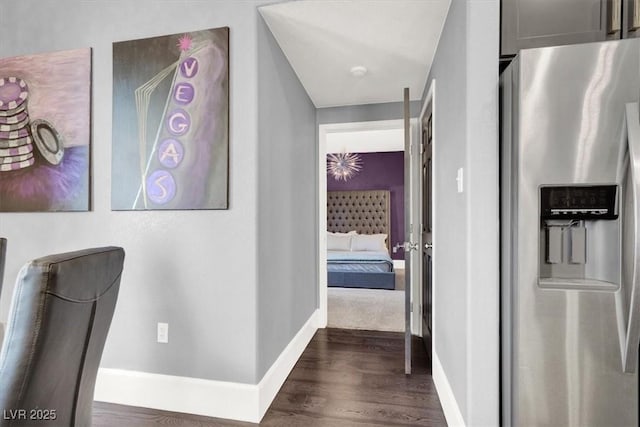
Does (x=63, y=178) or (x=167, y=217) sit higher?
(x=63, y=178)

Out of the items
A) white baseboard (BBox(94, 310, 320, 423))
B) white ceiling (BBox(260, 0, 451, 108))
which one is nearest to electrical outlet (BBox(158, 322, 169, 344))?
white baseboard (BBox(94, 310, 320, 423))

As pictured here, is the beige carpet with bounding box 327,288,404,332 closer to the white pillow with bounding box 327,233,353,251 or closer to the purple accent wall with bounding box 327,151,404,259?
the white pillow with bounding box 327,233,353,251

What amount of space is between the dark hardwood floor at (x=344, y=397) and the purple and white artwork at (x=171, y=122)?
3.93 feet

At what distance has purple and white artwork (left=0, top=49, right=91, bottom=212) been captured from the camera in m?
2.07

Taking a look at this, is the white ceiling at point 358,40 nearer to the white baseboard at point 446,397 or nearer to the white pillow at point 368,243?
the white baseboard at point 446,397

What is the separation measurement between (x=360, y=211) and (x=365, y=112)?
3991 mm

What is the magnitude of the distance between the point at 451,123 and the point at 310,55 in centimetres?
117

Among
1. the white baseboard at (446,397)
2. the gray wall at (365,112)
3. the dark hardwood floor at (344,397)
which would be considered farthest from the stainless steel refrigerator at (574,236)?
the gray wall at (365,112)

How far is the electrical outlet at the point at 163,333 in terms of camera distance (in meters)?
1.96

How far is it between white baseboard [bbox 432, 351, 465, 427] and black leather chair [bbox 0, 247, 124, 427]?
1.61 meters

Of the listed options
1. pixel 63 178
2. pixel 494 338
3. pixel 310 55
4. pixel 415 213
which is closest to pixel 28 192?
pixel 63 178

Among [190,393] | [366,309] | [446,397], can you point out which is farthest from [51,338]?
[366,309]

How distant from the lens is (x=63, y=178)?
6.87 feet

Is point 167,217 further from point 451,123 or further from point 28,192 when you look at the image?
point 451,123
